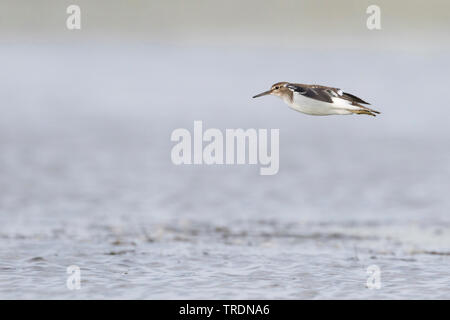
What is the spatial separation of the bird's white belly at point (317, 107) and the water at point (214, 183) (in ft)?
8.64

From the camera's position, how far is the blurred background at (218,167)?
34.9 ft

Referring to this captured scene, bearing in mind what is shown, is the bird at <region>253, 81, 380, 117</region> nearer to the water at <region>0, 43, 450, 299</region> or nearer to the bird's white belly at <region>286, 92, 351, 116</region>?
the bird's white belly at <region>286, 92, 351, 116</region>

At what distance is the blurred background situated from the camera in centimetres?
1062

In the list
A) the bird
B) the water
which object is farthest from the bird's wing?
the water

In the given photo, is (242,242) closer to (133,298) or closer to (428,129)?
(133,298)

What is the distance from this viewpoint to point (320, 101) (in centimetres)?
739

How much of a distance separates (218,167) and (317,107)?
1105 centimetres

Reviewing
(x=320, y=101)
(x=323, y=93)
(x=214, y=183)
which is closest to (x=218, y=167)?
(x=214, y=183)

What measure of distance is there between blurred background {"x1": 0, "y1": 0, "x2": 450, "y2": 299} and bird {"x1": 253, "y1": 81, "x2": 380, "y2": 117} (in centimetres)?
256

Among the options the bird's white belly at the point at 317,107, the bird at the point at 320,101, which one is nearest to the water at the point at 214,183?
the bird at the point at 320,101

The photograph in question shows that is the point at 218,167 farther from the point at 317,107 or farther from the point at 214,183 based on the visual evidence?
the point at 317,107

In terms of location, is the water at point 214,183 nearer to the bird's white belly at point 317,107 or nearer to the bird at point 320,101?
the bird at point 320,101

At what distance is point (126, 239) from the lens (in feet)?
40.4

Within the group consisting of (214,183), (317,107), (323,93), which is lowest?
(214,183)
